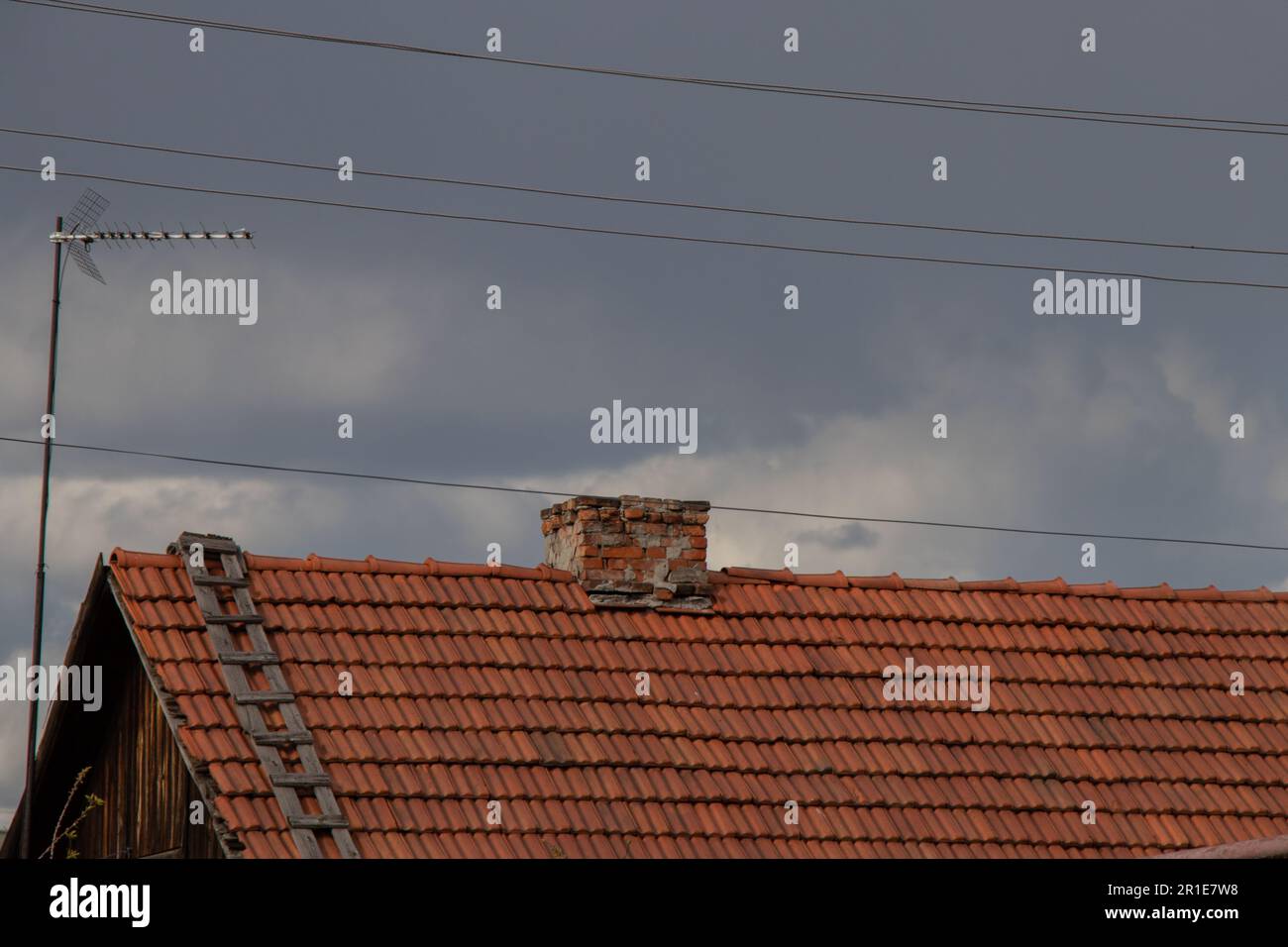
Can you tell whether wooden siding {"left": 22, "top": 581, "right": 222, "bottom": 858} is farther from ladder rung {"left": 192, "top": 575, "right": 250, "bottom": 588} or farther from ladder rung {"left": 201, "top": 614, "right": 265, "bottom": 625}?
ladder rung {"left": 201, "top": 614, "right": 265, "bottom": 625}

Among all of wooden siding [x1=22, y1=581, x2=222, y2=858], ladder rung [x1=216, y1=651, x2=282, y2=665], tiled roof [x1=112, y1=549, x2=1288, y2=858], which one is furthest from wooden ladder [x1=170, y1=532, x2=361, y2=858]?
wooden siding [x1=22, y1=581, x2=222, y2=858]

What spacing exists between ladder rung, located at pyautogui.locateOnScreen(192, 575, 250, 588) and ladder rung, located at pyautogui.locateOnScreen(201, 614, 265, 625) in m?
0.33

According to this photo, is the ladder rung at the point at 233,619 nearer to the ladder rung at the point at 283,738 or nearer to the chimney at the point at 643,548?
the ladder rung at the point at 283,738

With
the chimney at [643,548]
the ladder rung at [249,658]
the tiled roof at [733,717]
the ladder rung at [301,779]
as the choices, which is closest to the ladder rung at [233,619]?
the tiled roof at [733,717]

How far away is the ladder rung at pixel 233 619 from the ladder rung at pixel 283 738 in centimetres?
112

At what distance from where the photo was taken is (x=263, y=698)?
40.1ft

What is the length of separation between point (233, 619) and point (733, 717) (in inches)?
153

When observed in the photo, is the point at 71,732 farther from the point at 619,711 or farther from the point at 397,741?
the point at 619,711

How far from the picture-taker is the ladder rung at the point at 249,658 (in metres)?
12.5

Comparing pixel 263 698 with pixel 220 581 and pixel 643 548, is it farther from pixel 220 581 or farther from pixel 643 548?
pixel 643 548
